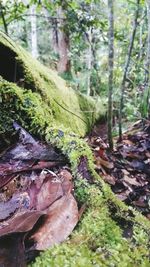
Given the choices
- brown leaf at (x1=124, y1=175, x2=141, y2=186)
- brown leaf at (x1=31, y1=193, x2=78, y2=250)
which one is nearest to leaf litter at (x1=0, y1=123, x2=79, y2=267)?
brown leaf at (x1=31, y1=193, x2=78, y2=250)

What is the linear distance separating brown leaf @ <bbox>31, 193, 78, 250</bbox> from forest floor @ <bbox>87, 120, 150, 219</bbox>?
35.1 inches

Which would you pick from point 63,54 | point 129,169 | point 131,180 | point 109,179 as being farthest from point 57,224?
point 63,54

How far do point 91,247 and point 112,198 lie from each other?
1.25ft

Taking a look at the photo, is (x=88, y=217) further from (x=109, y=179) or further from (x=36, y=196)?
(x=109, y=179)

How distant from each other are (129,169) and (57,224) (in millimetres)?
1683

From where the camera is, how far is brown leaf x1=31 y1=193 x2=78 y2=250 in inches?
43.7

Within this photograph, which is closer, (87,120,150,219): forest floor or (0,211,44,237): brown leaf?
(0,211,44,237): brown leaf

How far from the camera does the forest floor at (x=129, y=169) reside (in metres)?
2.21

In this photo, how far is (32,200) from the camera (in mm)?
1334

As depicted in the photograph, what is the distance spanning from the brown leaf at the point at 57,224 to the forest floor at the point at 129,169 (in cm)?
89

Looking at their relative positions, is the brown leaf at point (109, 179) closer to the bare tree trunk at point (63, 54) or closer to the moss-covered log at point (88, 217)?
the moss-covered log at point (88, 217)

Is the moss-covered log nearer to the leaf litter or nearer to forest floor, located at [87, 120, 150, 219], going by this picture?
the leaf litter

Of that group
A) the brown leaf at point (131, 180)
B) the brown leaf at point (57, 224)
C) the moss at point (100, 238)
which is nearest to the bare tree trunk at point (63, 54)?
the brown leaf at point (131, 180)

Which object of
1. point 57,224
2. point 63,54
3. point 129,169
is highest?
point 57,224
